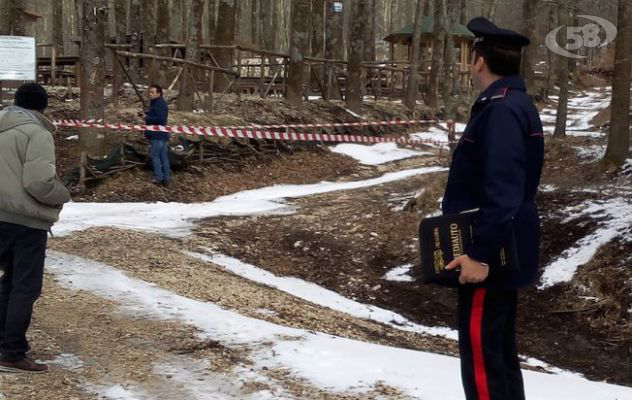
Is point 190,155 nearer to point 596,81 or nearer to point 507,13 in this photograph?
point 596,81

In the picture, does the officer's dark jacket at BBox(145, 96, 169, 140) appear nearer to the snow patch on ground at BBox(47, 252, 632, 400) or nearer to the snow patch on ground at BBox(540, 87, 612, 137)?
the snow patch on ground at BBox(47, 252, 632, 400)

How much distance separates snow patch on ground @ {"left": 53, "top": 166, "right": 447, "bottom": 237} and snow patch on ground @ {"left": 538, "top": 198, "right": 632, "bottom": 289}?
16.3 feet

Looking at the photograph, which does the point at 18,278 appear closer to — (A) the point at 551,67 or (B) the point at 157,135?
(B) the point at 157,135

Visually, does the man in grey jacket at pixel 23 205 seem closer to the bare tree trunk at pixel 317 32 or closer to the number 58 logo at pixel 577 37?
the bare tree trunk at pixel 317 32

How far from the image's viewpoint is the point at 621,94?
1141cm

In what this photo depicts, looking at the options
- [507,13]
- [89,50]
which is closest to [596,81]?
[507,13]

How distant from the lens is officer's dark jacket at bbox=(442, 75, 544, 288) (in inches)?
116

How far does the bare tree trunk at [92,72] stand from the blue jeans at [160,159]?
1222 mm

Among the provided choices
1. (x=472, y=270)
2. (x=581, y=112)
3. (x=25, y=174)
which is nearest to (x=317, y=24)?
(x=581, y=112)

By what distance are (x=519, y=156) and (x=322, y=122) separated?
638 inches

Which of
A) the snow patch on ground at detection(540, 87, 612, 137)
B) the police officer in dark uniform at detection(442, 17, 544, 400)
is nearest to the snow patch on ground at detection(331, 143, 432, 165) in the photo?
the snow patch on ground at detection(540, 87, 612, 137)

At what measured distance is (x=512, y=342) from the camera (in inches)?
132

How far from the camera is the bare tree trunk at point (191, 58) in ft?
54.1

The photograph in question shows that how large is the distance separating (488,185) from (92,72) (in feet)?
35.6
